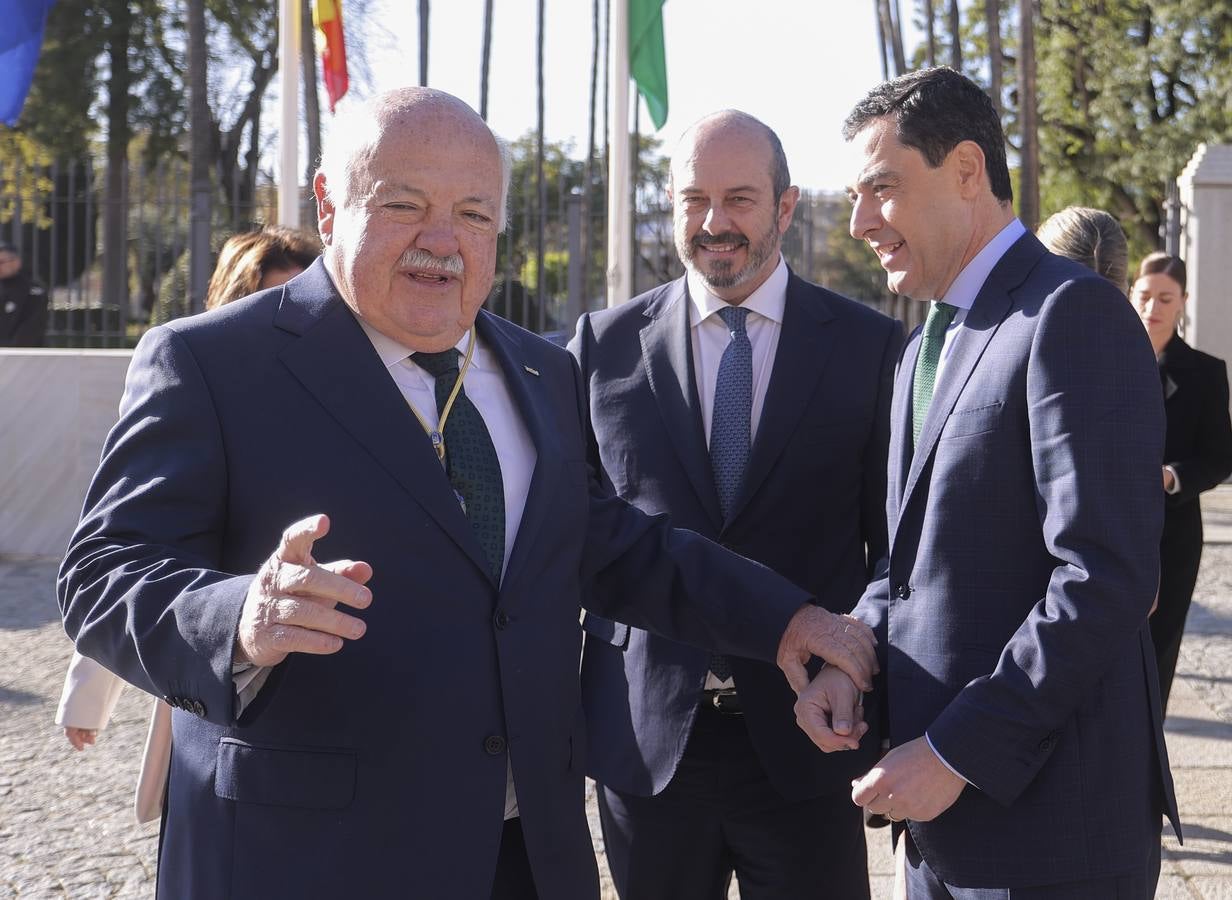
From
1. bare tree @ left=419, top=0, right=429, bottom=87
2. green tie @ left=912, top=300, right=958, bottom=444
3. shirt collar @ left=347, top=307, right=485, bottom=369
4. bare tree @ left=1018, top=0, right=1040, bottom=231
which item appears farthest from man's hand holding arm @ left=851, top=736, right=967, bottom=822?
bare tree @ left=419, top=0, right=429, bottom=87

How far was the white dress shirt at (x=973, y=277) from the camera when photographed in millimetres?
2316

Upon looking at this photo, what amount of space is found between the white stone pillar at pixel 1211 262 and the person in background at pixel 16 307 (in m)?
10.4

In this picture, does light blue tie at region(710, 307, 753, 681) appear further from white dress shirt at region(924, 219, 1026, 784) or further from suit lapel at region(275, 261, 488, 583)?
suit lapel at region(275, 261, 488, 583)

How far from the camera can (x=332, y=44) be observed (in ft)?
32.9

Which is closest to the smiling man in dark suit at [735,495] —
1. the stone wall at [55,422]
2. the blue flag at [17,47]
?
the blue flag at [17,47]

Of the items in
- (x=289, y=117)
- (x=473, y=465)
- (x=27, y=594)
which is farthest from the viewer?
(x=289, y=117)

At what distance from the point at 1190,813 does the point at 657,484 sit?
255 cm

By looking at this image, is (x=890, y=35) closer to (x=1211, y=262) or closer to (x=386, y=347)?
(x=1211, y=262)

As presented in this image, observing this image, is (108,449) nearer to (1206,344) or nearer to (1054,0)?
(1206,344)

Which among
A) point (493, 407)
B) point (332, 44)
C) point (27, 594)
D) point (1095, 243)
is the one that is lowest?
point (27, 594)

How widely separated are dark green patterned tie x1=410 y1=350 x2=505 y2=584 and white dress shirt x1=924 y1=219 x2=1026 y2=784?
786mm

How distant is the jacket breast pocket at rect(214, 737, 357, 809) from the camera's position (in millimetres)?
1940

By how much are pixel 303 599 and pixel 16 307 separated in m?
11.2

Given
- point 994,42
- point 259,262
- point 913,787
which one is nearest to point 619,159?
point 259,262
